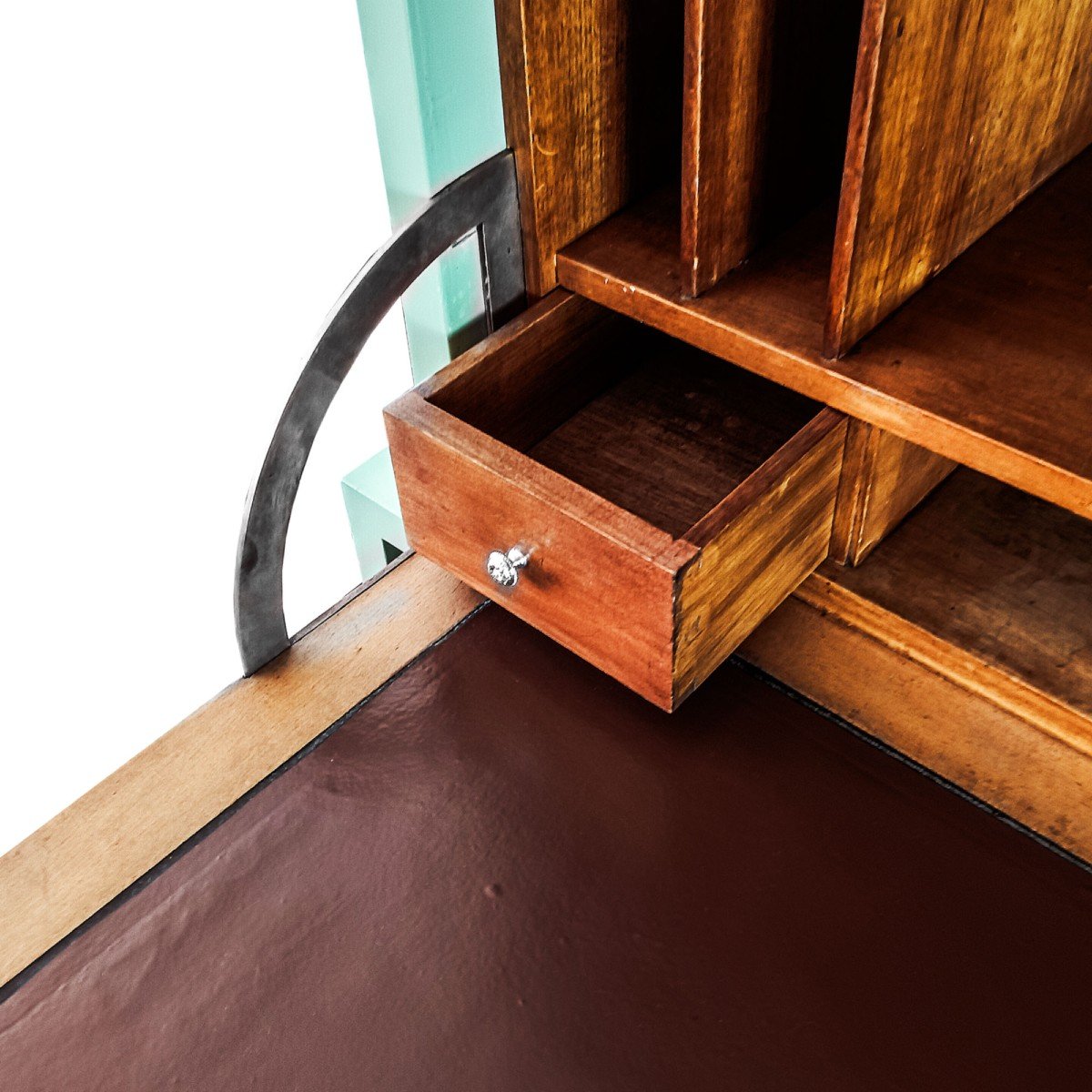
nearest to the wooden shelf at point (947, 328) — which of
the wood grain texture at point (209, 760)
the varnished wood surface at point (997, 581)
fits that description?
the varnished wood surface at point (997, 581)

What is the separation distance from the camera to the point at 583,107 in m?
0.73

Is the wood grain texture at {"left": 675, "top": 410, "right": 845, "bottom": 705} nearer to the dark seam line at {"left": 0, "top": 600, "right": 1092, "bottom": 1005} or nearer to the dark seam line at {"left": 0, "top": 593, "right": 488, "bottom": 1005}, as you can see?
the dark seam line at {"left": 0, "top": 600, "right": 1092, "bottom": 1005}

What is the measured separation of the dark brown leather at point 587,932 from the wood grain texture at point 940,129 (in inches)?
10.6

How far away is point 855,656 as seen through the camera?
727 millimetres

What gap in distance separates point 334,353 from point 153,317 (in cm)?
26

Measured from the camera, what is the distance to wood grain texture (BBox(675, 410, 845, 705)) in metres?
0.61

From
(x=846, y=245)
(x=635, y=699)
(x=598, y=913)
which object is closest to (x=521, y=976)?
(x=598, y=913)

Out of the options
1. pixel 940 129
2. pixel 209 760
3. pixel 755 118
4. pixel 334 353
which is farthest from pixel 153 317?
pixel 940 129

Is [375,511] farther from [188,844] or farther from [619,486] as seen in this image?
[188,844]

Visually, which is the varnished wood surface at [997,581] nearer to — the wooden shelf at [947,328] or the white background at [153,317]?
the wooden shelf at [947,328]

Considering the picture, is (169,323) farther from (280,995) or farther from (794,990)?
(794,990)

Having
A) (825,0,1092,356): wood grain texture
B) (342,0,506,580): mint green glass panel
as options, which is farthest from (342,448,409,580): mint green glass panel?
(825,0,1092,356): wood grain texture

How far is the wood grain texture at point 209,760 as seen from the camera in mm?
645

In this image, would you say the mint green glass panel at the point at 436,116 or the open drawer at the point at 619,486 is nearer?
the open drawer at the point at 619,486
